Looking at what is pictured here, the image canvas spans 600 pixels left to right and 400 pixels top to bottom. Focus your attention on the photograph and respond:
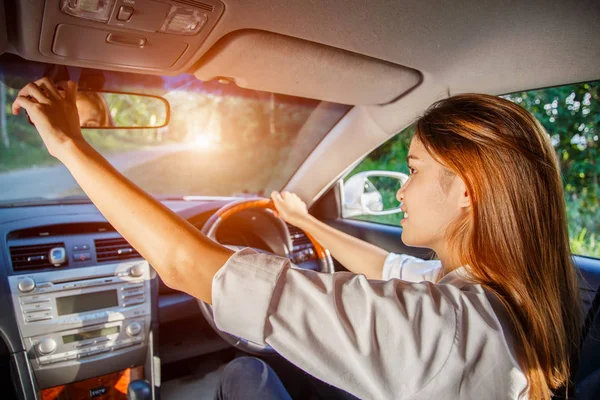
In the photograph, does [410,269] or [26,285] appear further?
[26,285]

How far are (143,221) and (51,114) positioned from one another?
48 centimetres

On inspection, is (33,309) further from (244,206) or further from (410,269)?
(410,269)

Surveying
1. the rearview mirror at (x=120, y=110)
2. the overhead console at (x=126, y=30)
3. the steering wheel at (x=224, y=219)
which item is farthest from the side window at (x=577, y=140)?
the overhead console at (x=126, y=30)

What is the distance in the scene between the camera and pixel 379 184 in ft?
12.6

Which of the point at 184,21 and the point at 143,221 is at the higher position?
the point at 184,21

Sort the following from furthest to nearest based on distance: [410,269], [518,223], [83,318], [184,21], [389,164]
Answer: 1. [389,164]
2. [83,318]
3. [410,269]
4. [184,21]
5. [518,223]

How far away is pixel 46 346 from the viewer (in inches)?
95.3

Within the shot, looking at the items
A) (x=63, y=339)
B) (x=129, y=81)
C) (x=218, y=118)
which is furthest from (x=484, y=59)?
(x=218, y=118)

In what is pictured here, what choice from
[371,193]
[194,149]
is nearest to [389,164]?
[371,193]

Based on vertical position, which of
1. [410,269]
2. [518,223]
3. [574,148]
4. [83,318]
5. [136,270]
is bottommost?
[83,318]

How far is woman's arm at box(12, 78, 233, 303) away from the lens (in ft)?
3.28

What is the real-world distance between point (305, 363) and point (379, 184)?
3017 mm

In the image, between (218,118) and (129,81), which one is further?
(218,118)

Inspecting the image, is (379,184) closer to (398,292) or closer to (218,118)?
(398,292)
